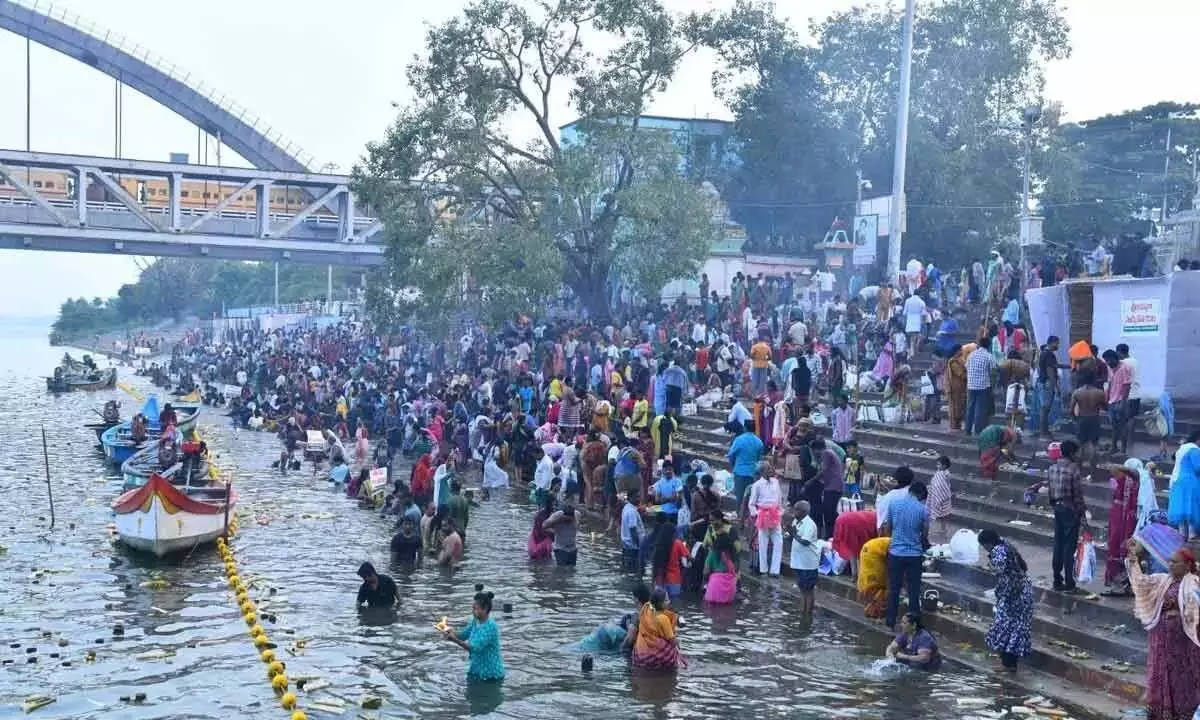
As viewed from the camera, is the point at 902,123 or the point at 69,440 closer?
the point at 902,123

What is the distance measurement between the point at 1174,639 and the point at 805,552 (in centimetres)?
519

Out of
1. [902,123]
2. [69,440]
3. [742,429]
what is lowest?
[69,440]

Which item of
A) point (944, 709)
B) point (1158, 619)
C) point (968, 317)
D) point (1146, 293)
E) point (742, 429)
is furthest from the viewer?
point (968, 317)

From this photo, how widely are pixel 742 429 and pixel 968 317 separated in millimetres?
8131

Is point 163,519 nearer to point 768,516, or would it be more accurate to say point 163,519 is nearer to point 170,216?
point 768,516

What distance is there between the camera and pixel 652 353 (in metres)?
31.0

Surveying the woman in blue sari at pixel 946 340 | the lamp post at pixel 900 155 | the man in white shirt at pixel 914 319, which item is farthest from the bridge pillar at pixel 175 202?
the woman in blue sari at pixel 946 340

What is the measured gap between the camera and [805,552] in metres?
15.3

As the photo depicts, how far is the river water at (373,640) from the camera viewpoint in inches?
495

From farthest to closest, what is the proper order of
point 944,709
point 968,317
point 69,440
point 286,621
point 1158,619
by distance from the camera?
point 69,440, point 968,317, point 286,621, point 944,709, point 1158,619

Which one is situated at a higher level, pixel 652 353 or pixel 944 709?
pixel 652 353

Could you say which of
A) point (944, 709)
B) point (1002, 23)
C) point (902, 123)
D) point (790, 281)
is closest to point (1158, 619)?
point (944, 709)

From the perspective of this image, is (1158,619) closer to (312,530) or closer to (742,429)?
(742,429)

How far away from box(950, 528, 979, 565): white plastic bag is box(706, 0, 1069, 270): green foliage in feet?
88.7
